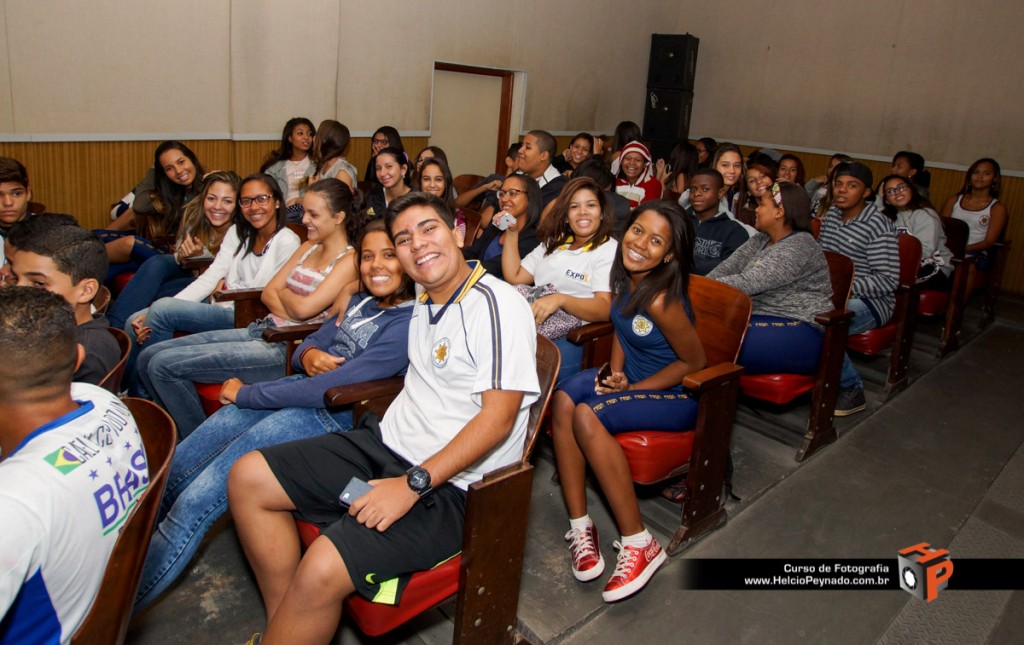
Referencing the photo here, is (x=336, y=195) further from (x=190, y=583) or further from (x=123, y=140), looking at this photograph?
(x=123, y=140)

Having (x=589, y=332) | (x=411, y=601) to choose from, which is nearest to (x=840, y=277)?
(x=589, y=332)

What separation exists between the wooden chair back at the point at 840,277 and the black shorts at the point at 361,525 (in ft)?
7.18

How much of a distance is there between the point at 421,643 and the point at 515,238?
177cm

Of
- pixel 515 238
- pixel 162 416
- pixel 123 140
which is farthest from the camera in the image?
pixel 123 140

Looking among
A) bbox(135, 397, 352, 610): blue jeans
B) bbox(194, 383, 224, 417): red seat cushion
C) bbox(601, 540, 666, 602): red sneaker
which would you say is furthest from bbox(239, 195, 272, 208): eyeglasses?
bbox(601, 540, 666, 602): red sneaker

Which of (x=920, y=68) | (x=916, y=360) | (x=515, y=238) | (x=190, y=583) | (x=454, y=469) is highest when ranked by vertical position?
(x=920, y=68)

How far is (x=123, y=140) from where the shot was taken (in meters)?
4.82

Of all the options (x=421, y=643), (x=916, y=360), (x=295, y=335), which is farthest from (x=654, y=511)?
(x=916, y=360)

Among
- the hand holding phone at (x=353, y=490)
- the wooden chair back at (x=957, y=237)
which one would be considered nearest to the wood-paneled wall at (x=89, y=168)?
the hand holding phone at (x=353, y=490)

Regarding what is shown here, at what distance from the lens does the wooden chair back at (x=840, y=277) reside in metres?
3.08

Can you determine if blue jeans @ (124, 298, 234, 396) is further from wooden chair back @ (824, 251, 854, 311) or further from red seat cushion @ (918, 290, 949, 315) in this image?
red seat cushion @ (918, 290, 949, 315)

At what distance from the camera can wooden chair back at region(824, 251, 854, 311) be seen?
10.1 feet

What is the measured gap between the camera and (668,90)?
830 centimetres

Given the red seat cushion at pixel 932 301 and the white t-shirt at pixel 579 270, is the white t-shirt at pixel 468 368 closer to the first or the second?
the white t-shirt at pixel 579 270
